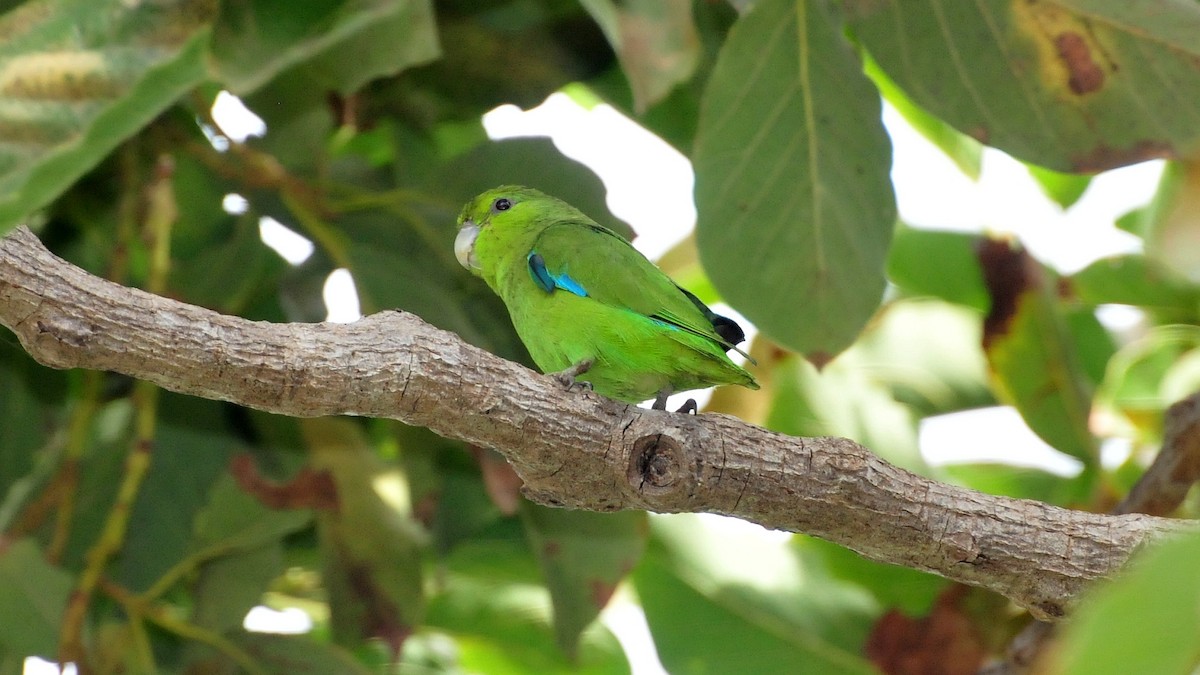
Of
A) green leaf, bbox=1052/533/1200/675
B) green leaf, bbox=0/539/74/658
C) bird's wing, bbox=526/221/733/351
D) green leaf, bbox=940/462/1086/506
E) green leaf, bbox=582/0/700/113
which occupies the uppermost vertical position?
green leaf, bbox=940/462/1086/506

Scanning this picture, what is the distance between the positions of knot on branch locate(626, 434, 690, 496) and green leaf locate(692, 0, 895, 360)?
2.66 feet

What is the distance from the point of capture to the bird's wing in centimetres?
227

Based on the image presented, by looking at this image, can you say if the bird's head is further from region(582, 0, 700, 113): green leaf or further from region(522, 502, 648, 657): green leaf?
region(522, 502, 648, 657): green leaf

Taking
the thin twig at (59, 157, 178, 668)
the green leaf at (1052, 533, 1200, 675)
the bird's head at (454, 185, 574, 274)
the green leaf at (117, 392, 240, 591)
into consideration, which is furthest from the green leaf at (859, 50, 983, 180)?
the green leaf at (1052, 533, 1200, 675)

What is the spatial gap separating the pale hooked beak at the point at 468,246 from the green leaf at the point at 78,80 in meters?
0.72

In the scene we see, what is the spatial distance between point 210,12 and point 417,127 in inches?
43.8

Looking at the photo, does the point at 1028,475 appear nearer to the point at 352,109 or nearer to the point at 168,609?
the point at 352,109

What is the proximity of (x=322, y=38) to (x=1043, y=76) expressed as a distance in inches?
62.0

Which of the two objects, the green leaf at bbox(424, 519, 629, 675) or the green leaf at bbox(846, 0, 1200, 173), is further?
the green leaf at bbox(424, 519, 629, 675)

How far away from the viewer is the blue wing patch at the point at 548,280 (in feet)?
7.80

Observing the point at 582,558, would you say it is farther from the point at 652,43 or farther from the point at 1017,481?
the point at 1017,481

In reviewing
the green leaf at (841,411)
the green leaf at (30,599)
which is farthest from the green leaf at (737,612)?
the green leaf at (30,599)

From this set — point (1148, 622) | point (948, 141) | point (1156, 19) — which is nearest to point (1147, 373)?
point (948, 141)

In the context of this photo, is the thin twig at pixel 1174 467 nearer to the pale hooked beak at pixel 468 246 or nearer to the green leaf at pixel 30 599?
the pale hooked beak at pixel 468 246
